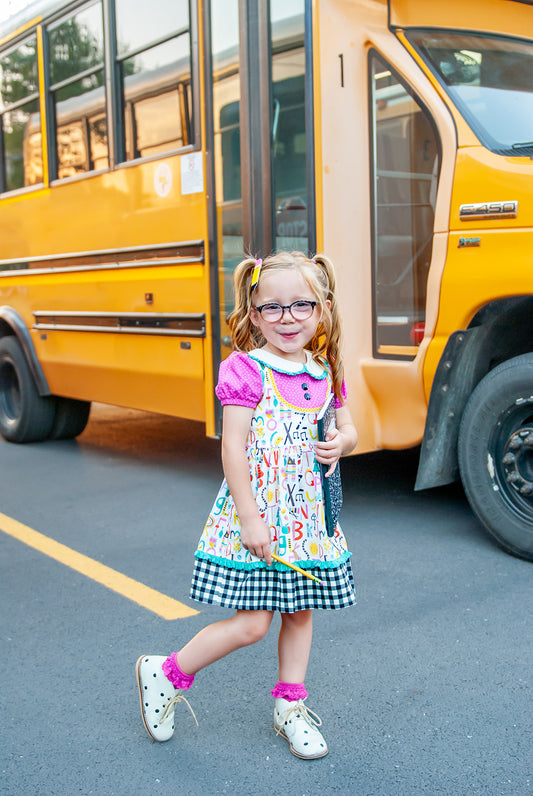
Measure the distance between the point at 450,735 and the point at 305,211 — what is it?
2820 mm

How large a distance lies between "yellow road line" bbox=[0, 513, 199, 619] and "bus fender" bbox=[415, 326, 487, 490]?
4.20ft

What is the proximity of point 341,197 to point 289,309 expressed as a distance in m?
2.24

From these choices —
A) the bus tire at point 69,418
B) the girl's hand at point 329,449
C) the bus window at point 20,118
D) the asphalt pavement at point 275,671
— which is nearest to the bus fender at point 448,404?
the asphalt pavement at point 275,671

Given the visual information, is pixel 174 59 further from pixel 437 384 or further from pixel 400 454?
pixel 400 454

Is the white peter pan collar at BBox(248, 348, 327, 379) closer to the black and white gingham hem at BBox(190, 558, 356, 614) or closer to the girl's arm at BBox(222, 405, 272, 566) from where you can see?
the girl's arm at BBox(222, 405, 272, 566)

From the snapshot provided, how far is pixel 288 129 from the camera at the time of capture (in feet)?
15.5

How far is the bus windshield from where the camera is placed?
4043 millimetres

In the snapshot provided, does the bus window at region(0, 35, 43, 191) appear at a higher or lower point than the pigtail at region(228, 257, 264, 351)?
higher

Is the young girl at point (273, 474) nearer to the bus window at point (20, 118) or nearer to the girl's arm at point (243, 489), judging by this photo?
the girl's arm at point (243, 489)

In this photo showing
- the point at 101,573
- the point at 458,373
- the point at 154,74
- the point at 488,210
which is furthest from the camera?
the point at 154,74

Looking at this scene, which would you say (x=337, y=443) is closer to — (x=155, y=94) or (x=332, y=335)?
(x=332, y=335)

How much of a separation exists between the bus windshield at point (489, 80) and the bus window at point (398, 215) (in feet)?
0.77

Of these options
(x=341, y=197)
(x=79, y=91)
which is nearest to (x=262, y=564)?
(x=341, y=197)

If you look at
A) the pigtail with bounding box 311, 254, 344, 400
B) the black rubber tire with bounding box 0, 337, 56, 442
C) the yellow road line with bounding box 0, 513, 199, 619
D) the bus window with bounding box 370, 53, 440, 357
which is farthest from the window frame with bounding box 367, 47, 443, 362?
the black rubber tire with bounding box 0, 337, 56, 442
